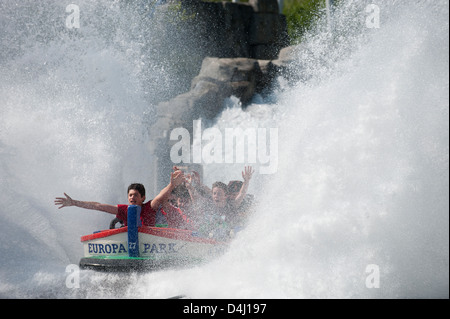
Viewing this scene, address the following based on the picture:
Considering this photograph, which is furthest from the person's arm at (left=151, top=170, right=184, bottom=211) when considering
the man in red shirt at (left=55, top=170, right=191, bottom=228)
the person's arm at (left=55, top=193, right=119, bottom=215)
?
the person's arm at (left=55, top=193, right=119, bottom=215)

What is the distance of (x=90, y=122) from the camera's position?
743 centimetres

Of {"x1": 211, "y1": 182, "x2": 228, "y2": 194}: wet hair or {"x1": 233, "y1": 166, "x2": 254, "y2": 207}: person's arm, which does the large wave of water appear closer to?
{"x1": 233, "y1": 166, "x2": 254, "y2": 207}: person's arm

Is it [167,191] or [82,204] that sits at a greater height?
[167,191]

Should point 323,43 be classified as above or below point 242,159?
above

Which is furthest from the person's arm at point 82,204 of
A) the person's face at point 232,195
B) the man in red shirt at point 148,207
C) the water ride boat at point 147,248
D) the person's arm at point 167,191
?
the person's face at point 232,195

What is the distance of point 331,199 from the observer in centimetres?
423

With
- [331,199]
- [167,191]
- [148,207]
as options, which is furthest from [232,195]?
[331,199]

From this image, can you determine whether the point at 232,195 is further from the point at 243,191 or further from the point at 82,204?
the point at 82,204

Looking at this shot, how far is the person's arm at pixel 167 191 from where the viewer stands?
492cm

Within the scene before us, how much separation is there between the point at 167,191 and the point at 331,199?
1.68 metres

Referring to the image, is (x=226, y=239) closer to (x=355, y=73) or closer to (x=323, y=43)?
(x=355, y=73)

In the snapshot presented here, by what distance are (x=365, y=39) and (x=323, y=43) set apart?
550 cm

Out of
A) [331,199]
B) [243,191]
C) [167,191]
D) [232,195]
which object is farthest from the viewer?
[232,195]
